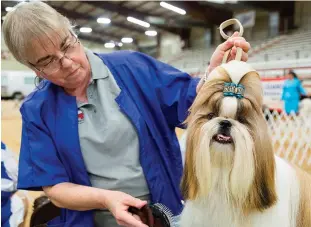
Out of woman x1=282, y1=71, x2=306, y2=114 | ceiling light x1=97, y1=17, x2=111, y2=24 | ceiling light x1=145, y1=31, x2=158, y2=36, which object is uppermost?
ceiling light x1=97, y1=17, x2=111, y2=24

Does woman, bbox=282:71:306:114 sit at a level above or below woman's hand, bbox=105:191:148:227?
below

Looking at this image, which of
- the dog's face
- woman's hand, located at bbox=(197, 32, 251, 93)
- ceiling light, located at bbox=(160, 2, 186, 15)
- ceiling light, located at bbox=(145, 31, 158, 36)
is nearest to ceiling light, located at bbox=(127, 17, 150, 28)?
ceiling light, located at bbox=(145, 31, 158, 36)

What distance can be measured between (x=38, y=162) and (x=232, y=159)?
0.75 metres

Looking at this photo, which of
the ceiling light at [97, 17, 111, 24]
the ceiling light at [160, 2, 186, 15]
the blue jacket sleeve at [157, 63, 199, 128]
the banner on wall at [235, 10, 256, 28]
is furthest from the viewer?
the banner on wall at [235, 10, 256, 28]

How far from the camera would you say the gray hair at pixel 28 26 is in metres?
1.35

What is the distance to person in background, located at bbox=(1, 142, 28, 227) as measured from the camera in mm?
2377

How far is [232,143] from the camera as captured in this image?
118 centimetres

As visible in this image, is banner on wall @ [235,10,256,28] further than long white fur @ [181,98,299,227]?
Yes

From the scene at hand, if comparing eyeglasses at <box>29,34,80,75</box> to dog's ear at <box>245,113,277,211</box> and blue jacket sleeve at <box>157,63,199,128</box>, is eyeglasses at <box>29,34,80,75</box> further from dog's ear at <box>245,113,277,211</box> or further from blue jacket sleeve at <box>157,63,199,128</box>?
dog's ear at <box>245,113,277,211</box>

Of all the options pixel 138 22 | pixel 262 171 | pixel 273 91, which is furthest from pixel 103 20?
pixel 262 171

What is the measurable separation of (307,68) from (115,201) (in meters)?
8.90

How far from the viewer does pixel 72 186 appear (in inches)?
56.2

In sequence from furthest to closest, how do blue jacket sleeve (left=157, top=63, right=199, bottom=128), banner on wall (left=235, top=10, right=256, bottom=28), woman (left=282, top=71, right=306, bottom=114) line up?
1. banner on wall (left=235, top=10, right=256, bottom=28)
2. woman (left=282, top=71, right=306, bottom=114)
3. blue jacket sleeve (left=157, top=63, right=199, bottom=128)

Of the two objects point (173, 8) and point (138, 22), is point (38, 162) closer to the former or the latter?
point (138, 22)
